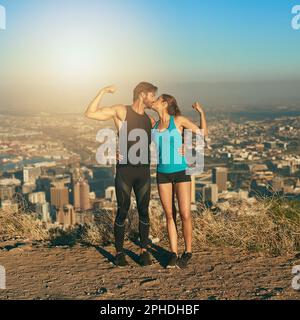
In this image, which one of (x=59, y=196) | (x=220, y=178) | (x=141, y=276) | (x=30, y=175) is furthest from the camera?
(x=30, y=175)

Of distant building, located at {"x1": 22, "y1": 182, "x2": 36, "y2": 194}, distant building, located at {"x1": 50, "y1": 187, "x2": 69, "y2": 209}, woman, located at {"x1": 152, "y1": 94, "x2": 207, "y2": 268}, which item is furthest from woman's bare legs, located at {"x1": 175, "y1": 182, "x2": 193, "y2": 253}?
distant building, located at {"x1": 22, "y1": 182, "x2": 36, "y2": 194}

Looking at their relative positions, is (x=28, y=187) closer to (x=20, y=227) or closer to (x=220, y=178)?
(x=220, y=178)

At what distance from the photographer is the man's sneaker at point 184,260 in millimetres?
5113

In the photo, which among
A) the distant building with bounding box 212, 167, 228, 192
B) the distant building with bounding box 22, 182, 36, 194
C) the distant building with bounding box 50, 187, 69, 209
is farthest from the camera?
the distant building with bounding box 22, 182, 36, 194

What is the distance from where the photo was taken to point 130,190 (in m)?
5.26

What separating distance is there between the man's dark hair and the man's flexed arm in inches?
8.1

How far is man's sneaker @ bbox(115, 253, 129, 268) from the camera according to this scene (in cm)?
525

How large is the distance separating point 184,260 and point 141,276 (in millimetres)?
579

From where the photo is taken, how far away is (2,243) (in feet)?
21.1

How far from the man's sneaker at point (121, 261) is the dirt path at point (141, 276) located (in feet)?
0.31

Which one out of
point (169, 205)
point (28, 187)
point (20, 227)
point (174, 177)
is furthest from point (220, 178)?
point (174, 177)

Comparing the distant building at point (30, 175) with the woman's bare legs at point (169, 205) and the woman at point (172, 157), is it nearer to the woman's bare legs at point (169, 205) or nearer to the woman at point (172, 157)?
the woman's bare legs at point (169, 205)

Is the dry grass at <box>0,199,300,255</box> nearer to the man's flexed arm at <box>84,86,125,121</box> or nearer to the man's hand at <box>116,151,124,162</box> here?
the man's hand at <box>116,151,124,162</box>
